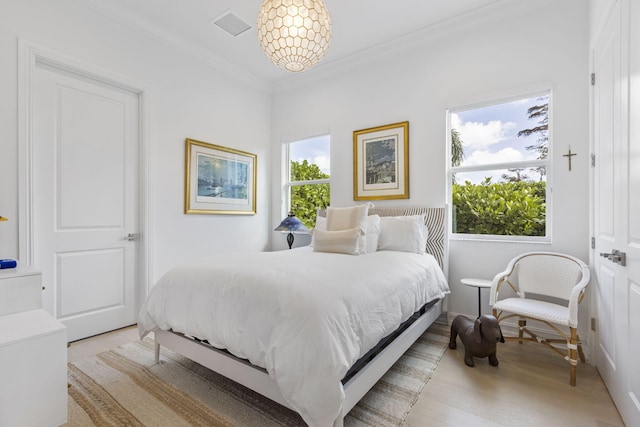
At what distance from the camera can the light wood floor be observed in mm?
1569

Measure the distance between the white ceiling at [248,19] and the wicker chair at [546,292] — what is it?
241 centimetres

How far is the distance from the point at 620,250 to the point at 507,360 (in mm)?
1102

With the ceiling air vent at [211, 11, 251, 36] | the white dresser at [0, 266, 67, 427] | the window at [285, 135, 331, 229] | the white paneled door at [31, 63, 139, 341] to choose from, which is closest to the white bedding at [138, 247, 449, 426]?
the white dresser at [0, 266, 67, 427]

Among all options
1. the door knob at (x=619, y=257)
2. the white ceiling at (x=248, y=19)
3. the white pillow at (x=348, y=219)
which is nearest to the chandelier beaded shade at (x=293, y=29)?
the white ceiling at (x=248, y=19)

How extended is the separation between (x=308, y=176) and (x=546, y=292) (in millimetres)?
2959

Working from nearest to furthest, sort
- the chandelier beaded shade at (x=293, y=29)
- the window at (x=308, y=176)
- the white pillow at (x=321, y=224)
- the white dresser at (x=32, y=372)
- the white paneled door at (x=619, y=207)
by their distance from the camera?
the white dresser at (x=32, y=372) < the white paneled door at (x=619, y=207) < the chandelier beaded shade at (x=293, y=29) < the white pillow at (x=321, y=224) < the window at (x=308, y=176)

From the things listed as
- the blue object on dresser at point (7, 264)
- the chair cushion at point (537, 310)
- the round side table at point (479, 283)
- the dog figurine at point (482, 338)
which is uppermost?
the blue object on dresser at point (7, 264)

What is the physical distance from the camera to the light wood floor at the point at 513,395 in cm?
157

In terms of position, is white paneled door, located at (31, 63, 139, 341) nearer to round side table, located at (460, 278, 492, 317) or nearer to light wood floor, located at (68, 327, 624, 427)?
light wood floor, located at (68, 327, 624, 427)

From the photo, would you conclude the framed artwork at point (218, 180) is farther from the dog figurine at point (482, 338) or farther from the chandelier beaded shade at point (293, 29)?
the dog figurine at point (482, 338)

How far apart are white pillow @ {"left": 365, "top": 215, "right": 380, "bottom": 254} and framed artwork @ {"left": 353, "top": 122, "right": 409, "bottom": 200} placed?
2.08 ft

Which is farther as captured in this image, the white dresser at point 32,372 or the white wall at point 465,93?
the white wall at point 465,93

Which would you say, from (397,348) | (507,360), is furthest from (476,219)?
(397,348)

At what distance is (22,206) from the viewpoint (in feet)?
7.42
